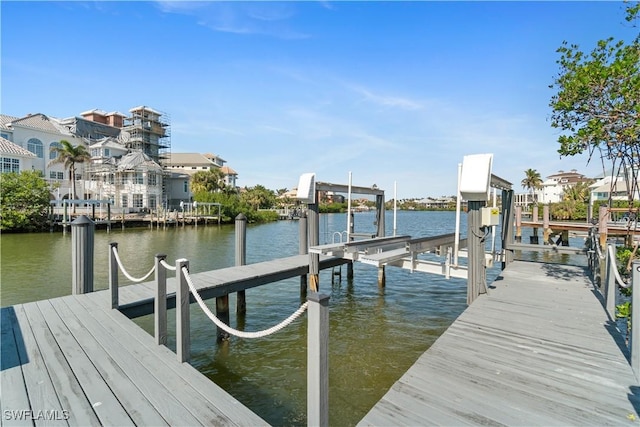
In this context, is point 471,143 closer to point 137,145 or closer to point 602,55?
point 602,55

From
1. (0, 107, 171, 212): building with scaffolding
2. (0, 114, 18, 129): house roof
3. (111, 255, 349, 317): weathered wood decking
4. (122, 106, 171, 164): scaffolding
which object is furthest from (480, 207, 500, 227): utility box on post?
(122, 106, 171, 164): scaffolding

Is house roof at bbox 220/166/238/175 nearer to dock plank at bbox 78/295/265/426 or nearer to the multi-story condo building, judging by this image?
the multi-story condo building

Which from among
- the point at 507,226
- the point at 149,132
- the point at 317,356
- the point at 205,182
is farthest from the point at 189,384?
the point at 149,132

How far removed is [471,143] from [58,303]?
18330 millimetres

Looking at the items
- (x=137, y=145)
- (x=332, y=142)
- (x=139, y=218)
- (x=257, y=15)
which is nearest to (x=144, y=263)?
(x=257, y=15)

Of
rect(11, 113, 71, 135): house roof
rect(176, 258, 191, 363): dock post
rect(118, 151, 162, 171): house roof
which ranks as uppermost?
rect(11, 113, 71, 135): house roof

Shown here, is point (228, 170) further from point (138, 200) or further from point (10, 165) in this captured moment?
point (10, 165)

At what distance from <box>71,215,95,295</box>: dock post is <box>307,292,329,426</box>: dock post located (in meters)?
5.54

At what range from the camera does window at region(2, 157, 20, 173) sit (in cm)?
3347

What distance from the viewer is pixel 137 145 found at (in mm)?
55344

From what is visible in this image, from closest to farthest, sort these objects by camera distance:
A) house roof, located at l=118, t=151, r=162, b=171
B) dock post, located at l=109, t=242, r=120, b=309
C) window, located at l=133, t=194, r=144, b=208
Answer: dock post, located at l=109, t=242, r=120, b=309 < house roof, located at l=118, t=151, r=162, b=171 < window, located at l=133, t=194, r=144, b=208

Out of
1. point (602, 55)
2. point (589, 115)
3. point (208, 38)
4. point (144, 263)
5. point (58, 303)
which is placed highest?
point (208, 38)

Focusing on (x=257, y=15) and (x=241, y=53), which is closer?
(x=257, y=15)

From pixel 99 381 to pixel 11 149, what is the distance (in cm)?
4458
